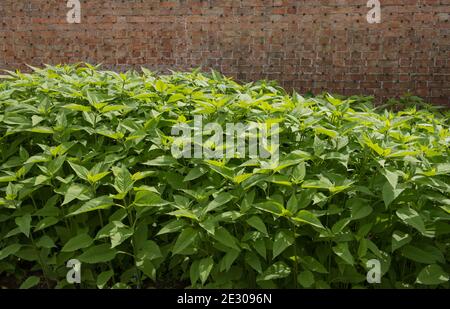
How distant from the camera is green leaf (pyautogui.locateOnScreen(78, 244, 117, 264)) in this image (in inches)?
106

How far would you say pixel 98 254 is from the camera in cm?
273

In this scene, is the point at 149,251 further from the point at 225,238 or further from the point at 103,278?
the point at 225,238

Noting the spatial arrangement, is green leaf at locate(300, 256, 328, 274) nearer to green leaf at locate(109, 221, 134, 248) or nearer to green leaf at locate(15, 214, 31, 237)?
green leaf at locate(109, 221, 134, 248)

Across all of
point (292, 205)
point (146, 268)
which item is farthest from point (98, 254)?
point (292, 205)

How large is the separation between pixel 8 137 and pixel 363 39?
207 inches

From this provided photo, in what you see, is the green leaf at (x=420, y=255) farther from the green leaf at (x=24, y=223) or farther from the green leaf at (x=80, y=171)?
the green leaf at (x=24, y=223)

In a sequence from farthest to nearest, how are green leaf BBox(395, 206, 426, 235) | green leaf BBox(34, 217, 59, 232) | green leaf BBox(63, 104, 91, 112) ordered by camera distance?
green leaf BBox(63, 104, 91, 112) → green leaf BBox(34, 217, 59, 232) → green leaf BBox(395, 206, 426, 235)

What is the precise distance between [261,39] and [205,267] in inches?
217

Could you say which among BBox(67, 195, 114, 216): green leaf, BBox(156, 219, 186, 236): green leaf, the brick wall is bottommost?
BBox(156, 219, 186, 236): green leaf

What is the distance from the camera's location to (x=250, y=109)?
10.8ft

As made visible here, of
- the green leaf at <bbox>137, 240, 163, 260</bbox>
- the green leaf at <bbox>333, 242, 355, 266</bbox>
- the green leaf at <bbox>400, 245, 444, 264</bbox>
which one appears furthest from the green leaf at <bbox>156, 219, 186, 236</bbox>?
the green leaf at <bbox>400, 245, 444, 264</bbox>

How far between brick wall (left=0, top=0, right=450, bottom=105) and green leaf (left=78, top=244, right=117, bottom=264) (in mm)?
5315

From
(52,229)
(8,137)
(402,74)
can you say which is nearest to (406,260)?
(52,229)

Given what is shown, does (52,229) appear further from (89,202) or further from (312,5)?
(312,5)
